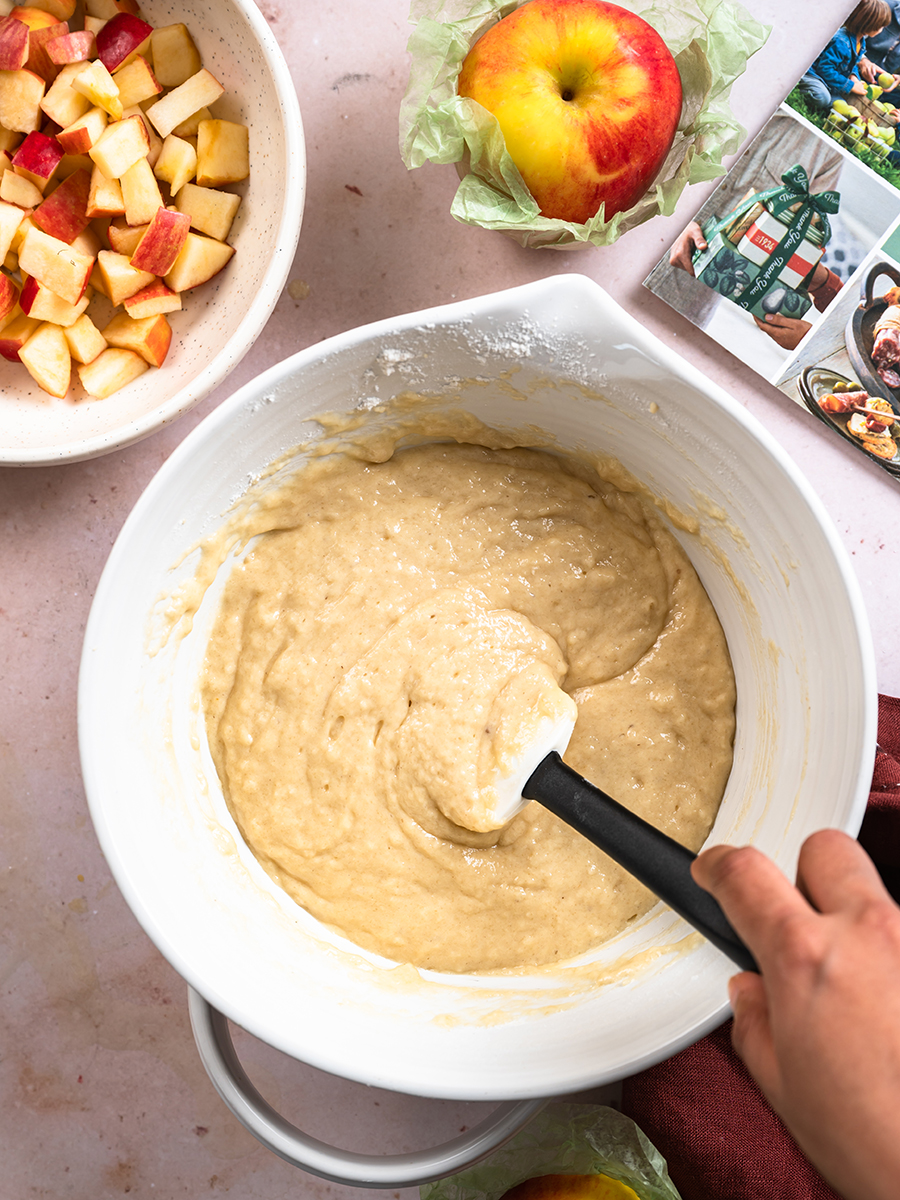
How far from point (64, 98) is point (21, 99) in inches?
2.2

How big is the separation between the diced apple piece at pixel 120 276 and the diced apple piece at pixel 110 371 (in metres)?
0.07

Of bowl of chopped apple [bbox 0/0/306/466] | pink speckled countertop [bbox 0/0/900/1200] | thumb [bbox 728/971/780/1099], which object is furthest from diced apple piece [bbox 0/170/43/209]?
thumb [bbox 728/971/780/1099]

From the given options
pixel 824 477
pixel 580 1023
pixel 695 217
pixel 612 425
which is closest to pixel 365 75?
pixel 695 217

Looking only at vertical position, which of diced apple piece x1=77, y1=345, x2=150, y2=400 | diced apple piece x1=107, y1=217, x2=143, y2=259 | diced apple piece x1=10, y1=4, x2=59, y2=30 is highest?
diced apple piece x1=10, y1=4, x2=59, y2=30

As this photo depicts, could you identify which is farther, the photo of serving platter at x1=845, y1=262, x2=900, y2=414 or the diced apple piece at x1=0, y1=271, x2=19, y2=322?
the photo of serving platter at x1=845, y1=262, x2=900, y2=414

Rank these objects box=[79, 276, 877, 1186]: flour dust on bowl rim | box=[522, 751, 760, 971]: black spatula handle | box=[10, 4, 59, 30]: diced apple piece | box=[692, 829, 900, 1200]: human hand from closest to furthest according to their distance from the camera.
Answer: box=[692, 829, 900, 1200]: human hand → box=[522, 751, 760, 971]: black spatula handle → box=[79, 276, 877, 1186]: flour dust on bowl rim → box=[10, 4, 59, 30]: diced apple piece

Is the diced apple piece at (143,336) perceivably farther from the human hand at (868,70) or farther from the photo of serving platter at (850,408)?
the human hand at (868,70)

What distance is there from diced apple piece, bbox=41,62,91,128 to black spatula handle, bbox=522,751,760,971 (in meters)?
1.01

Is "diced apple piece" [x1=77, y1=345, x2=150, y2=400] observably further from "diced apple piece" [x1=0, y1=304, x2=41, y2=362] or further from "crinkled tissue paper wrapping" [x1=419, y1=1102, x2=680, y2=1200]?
"crinkled tissue paper wrapping" [x1=419, y1=1102, x2=680, y2=1200]

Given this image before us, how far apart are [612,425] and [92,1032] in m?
1.16

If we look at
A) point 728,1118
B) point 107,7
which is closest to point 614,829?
point 728,1118

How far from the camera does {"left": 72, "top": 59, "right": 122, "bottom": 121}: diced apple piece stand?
3.66ft

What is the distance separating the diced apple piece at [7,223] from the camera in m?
1.16

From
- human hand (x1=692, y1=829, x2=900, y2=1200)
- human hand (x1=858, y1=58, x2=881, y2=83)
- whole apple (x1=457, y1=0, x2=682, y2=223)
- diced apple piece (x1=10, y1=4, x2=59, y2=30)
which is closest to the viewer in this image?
human hand (x1=692, y1=829, x2=900, y2=1200)
